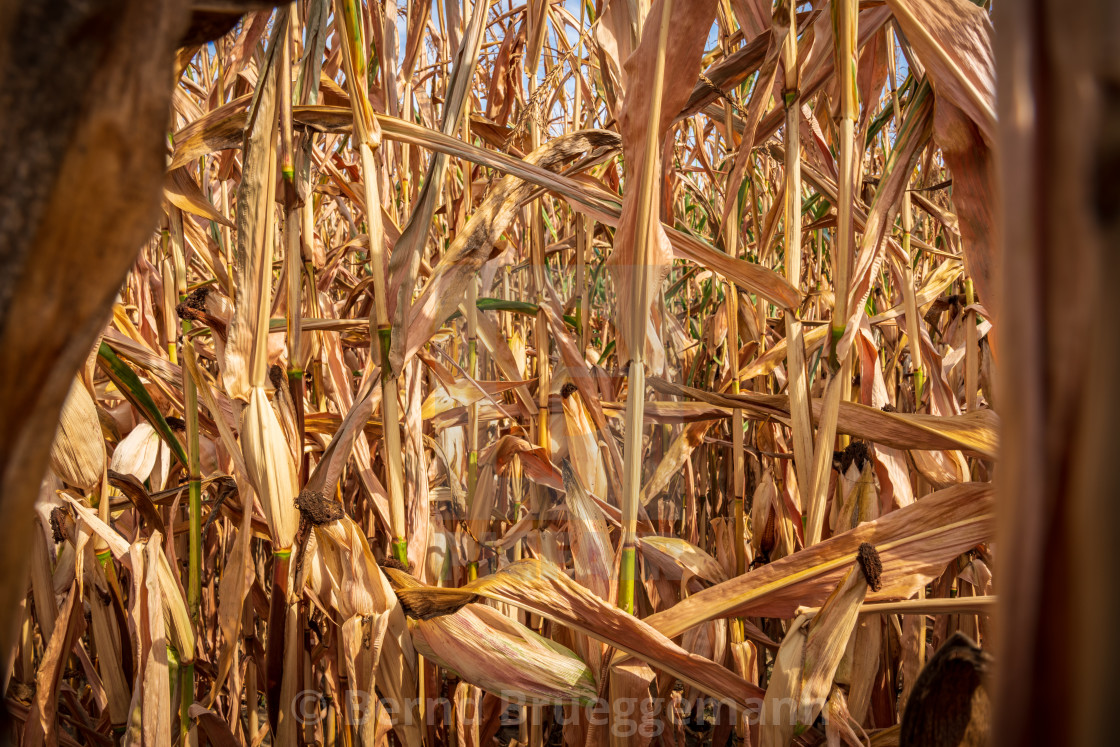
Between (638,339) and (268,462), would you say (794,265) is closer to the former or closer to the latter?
(638,339)

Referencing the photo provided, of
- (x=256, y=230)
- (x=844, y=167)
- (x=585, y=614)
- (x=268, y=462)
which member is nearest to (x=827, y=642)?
(x=585, y=614)

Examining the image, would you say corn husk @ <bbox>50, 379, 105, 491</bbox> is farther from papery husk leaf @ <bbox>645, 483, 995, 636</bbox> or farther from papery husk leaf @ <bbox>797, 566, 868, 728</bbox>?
papery husk leaf @ <bbox>797, 566, 868, 728</bbox>

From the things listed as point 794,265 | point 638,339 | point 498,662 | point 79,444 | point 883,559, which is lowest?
point 498,662

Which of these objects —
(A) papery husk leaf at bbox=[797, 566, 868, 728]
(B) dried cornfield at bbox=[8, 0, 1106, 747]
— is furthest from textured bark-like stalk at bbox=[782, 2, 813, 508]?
(A) papery husk leaf at bbox=[797, 566, 868, 728]

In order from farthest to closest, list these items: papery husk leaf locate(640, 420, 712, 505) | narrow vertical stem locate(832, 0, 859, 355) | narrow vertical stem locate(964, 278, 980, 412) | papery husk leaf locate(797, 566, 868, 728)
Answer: narrow vertical stem locate(964, 278, 980, 412) → papery husk leaf locate(640, 420, 712, 505) → narrow vertical stem locate(832, 0, 859, 355) → papery husk leaf locate(797, 566, 868, 728)

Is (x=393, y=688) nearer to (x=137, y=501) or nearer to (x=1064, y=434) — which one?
(x=137, y=501)

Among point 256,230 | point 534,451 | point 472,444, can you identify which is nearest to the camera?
point 256,230

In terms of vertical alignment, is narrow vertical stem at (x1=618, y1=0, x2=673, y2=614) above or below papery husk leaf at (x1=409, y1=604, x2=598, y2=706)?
above

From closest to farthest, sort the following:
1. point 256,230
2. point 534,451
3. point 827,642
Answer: point 827,642, point 256,230, point 534,451

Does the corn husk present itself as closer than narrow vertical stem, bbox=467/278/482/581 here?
Yes

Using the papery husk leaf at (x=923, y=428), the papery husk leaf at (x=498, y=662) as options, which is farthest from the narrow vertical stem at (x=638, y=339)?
the papery husk leaf at (x=923, y=428)

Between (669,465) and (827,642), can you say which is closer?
(827,642)

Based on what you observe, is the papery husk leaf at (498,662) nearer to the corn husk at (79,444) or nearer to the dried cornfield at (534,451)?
the dried cornfield at (534,451)

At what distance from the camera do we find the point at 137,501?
104 cm
